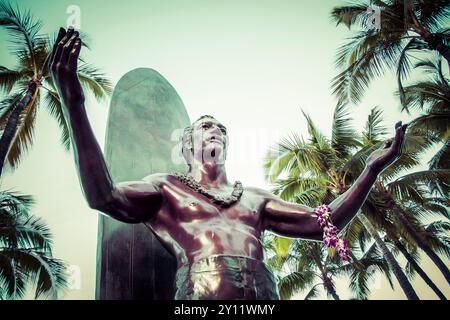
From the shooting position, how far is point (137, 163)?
13.0ft

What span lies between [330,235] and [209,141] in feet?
4.27

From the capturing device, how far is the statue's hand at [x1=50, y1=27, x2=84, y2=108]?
8.07 feet

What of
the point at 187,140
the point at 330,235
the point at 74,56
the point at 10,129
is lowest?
the point at 330,235

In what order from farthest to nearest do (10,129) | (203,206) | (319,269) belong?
1. (319,269)
2. (10,129)
3. (203,206)

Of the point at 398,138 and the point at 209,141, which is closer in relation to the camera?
the point at 398,138

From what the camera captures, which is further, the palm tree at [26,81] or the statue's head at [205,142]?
the palm tree at [26,81]

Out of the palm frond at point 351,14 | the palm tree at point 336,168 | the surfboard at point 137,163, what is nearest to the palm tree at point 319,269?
the palm tree at point 336,168

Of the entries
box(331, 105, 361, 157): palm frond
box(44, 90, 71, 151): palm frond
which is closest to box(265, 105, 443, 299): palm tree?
box(331, 105, 361, 157): palm frond

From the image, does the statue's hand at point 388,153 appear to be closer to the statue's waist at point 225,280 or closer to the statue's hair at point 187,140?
the statue's waist at point 225,280

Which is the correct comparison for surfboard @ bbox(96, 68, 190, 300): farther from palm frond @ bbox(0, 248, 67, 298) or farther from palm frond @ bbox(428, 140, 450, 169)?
palm frond @ bbox(428, 140, 450, 169)

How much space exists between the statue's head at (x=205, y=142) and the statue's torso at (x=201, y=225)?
0.40 metres

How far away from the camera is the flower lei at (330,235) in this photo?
2.98 metres

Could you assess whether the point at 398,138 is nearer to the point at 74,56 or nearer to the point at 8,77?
the point at 74,56

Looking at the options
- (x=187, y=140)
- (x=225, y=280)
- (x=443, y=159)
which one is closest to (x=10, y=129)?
(x=187, y=140)
